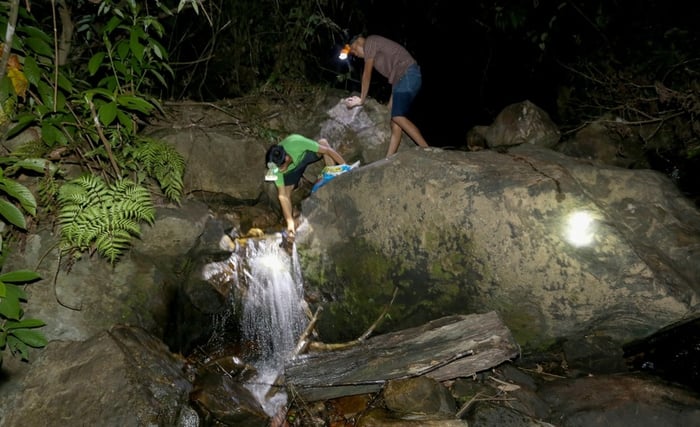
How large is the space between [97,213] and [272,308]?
2093mm

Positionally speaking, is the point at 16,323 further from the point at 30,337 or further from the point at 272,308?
the point at 272,308

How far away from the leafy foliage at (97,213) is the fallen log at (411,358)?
6.67 feet

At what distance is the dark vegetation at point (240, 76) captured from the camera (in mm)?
3648

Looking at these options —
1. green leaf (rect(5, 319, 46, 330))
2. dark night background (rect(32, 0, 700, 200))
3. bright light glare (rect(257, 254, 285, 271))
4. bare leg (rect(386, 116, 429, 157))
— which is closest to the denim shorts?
Result: bare leg (rect(386, 116, 429, 157))

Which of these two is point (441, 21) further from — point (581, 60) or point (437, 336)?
point (437, 336)

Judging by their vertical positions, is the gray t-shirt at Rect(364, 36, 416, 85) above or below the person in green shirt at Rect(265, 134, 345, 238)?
above

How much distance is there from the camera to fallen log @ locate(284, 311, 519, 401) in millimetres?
3201

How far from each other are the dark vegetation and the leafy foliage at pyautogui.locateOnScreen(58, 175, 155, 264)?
1 cm

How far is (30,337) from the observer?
310 cm

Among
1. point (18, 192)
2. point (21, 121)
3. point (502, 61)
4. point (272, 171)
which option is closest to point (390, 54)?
point (272, 171)

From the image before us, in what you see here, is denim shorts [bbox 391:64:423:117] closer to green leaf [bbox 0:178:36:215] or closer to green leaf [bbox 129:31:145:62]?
green leaf [bbox 129:31:145:62]

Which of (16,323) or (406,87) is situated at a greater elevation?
(406,87)

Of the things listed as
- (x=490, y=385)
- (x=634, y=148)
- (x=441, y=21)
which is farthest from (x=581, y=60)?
(x=490, y=385)

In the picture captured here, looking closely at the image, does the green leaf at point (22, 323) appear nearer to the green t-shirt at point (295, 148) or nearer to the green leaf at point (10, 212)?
the green leaf at point (10, 212)
